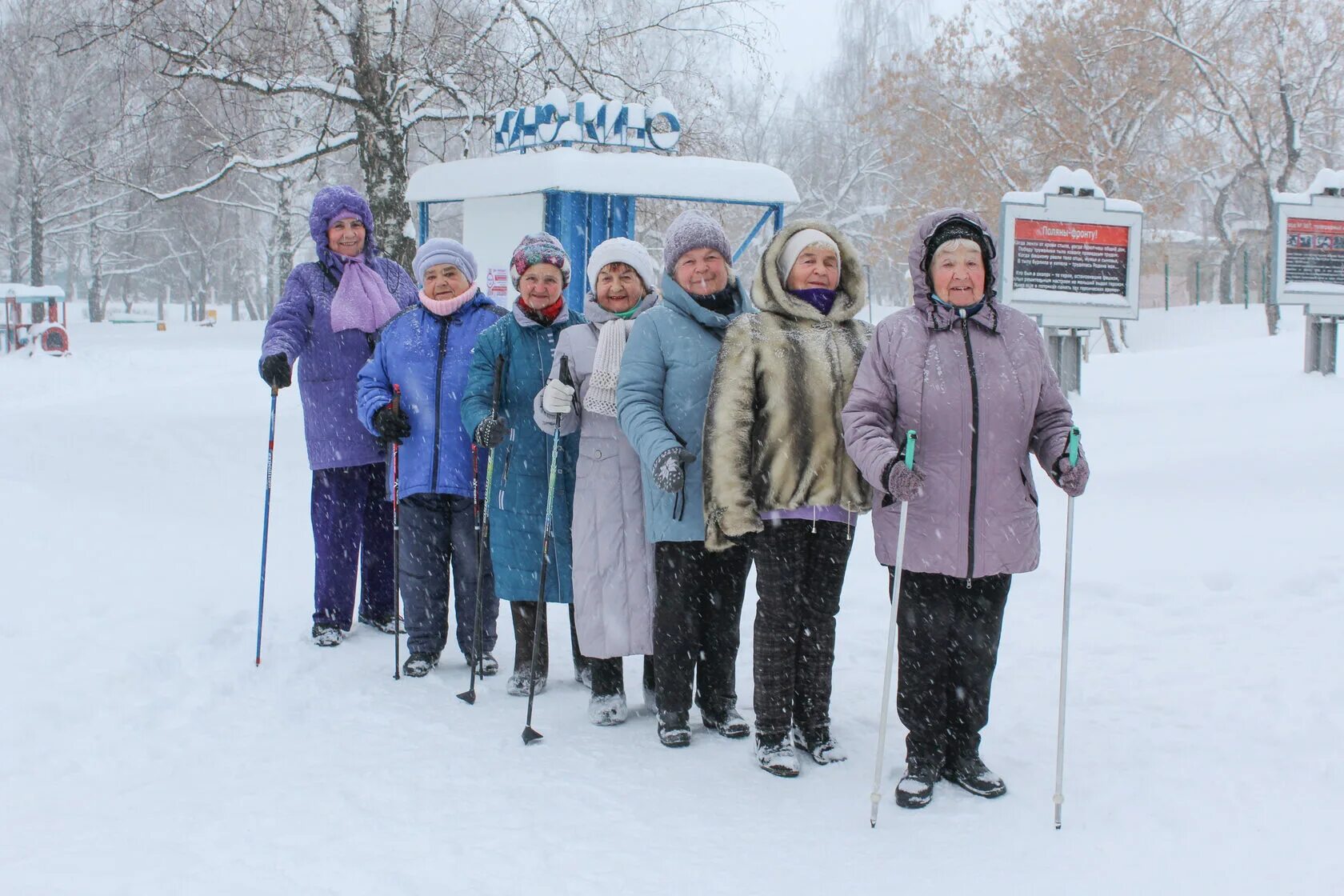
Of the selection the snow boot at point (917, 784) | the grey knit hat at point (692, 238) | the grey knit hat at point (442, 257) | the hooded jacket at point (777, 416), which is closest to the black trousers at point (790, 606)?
the hooded jacket at point (777, 416)

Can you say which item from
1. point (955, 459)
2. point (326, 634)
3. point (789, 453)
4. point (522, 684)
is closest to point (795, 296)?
point (789, 453)

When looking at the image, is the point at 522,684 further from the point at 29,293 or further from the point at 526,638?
the point at 29,293

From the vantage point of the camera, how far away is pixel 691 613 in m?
4.13

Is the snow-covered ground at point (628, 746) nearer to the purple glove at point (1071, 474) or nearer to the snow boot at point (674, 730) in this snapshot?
the snow boot at point (674, 730)

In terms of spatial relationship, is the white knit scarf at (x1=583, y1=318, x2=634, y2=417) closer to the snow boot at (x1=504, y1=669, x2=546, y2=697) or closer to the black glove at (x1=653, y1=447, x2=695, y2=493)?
the black glove at (x1=653, y1=447, x2=695, y2=493)

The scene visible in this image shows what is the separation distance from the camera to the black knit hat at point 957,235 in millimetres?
3570

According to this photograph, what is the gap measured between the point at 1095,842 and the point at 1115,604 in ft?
8.72

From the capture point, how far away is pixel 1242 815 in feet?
11.1

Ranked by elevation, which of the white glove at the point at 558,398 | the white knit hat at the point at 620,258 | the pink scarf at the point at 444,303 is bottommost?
the white glove at the point at 558,398

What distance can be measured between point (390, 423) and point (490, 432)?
2.08 ft

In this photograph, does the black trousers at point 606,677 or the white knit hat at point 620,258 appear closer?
the white knit hat at point 620,258

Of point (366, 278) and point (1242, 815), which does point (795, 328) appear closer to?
point (1242, 815)

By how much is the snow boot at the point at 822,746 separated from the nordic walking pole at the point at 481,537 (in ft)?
4.35

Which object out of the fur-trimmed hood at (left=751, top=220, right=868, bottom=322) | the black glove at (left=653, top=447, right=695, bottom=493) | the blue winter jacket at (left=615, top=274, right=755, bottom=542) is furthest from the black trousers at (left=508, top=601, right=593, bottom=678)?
the fur-trimmed hood at (left=751, top=220, right=868, bottom=322)
